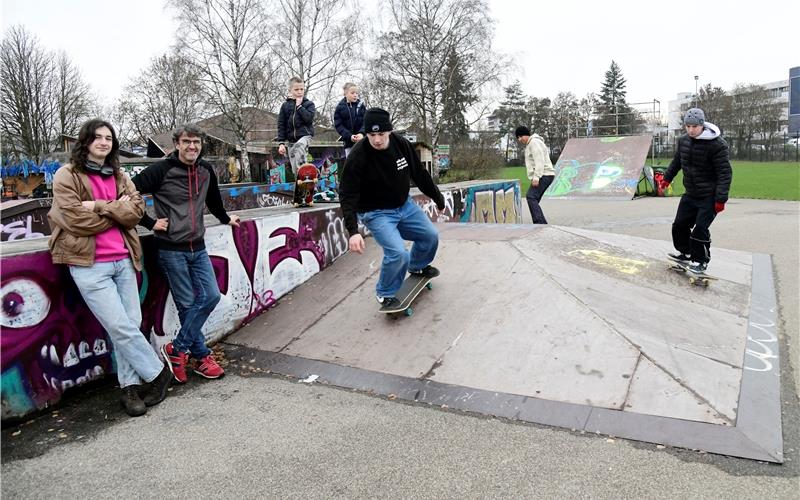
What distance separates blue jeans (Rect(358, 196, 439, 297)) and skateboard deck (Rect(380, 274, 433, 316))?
92 mm

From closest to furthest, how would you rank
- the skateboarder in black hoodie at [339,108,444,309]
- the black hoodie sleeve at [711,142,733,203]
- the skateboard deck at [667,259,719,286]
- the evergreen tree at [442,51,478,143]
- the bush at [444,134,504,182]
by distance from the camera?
the skateboarder in black hoodie at [339,108,444,309], the black hoodie sleeve at [711,142,733,203], the skateboard deck at [667,259,719,286], the evergreen tree at [442,51,478,143], the bush at [444,134,504,182]

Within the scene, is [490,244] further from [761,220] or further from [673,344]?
[761,220]

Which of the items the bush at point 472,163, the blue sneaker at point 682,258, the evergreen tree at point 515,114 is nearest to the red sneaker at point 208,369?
the blue sneaker at point 682,258

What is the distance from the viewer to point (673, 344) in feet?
12.8

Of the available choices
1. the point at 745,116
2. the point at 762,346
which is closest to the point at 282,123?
the point at 762,346

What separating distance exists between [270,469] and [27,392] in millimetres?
1942

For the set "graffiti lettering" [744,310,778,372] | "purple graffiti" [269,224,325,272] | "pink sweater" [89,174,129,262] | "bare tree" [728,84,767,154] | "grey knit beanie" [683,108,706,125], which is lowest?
"graffiti lettering" [744,310,778,372]

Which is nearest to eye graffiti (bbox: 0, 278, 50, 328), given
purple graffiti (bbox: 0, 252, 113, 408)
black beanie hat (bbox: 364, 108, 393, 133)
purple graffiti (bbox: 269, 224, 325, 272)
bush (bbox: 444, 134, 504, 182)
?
purple graffiti (bbox: 0, 252, 113, 408)

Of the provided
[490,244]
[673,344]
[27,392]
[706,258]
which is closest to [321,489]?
[27,392]

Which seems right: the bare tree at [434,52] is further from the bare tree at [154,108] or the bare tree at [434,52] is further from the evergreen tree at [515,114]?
the evergreen tree at [515,114]

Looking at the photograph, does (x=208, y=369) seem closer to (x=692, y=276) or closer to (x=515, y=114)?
(x=692, y=276)

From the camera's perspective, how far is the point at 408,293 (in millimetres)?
4797

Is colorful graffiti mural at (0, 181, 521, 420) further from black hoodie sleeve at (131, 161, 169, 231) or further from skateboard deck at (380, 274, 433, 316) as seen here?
skateboard deck at (380, 274, 433, 316)

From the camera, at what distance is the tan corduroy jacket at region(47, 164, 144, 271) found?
323 centimetres
